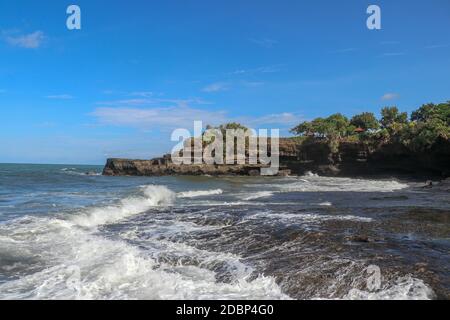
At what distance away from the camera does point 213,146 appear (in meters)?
61.8

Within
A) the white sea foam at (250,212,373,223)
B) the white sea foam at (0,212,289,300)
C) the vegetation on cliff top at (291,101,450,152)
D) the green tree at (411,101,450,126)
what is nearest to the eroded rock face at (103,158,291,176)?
the vegetation on cliff top at (291,101,450,152)

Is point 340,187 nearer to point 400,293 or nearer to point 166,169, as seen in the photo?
point 400,293

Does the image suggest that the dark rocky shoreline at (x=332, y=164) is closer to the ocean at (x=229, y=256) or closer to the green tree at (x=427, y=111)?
the green tree at (x=427, y=111)

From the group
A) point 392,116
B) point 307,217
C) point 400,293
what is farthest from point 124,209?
point 392,116

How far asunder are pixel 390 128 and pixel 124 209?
44129 mm

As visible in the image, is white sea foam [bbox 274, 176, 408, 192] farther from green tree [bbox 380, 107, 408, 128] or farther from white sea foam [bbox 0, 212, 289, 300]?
green tree [bbox 380, 107, 408, 128]

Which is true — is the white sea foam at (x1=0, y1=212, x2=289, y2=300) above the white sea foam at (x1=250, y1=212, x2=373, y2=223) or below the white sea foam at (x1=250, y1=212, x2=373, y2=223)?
below

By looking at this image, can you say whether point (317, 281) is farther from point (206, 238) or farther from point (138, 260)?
point (206, 238)

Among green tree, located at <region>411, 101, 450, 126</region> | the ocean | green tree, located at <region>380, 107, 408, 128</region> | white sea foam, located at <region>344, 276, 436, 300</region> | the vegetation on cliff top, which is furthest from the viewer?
green tree, located at <region>380, 107, 408, 128</region>

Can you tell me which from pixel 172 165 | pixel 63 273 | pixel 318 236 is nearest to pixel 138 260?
pixel 63 273

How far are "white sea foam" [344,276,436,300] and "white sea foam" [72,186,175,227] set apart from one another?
9.47m

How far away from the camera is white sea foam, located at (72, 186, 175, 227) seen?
13672mm

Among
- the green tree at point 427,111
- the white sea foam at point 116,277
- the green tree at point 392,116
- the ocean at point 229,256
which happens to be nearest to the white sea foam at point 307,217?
the ocean at point 229,256
